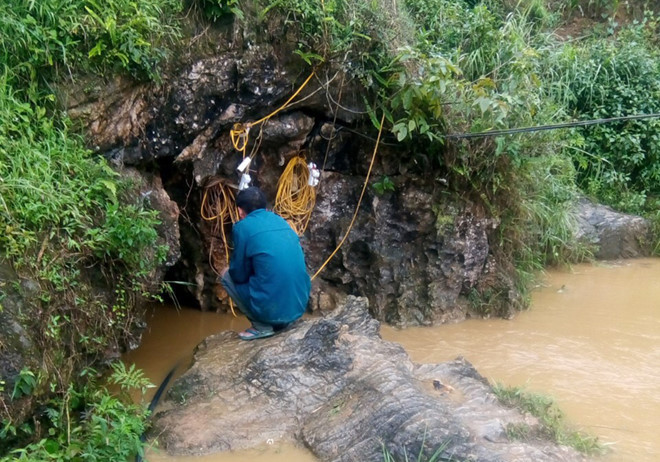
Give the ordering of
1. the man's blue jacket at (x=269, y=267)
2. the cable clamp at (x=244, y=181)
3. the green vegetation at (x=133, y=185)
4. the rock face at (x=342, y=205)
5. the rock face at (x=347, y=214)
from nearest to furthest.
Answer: the green vegetation at (x=133, y=185) < the man's blue jacket at (x=269, y=267) < the rock face at (x=342, y=205) < the rock face at (x=347, y=214) < the cable clamp at (x=244, y=181)

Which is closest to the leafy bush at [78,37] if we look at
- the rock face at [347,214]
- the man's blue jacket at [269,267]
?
the rock face at [347,214]

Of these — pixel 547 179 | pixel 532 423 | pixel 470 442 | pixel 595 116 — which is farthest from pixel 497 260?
pixel 595 116

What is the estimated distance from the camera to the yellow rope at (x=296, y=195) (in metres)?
6.05

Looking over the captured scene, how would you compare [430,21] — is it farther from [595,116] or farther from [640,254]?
[640,254]

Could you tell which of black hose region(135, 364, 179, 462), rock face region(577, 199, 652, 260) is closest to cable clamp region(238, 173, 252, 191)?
black hose region(135, 364, 179, 462)

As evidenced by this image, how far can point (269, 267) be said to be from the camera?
4.70 meters

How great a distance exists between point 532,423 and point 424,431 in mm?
729

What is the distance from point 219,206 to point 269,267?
1.40 m

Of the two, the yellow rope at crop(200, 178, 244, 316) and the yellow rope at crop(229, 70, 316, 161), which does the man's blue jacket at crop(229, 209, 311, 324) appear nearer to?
the yellow rope at crop(229, 70, 316, 161)

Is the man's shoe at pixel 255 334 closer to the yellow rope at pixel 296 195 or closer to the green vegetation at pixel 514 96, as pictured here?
the yellow rope at pixel 296 195

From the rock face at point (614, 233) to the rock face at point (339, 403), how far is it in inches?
188

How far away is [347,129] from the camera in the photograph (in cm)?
604

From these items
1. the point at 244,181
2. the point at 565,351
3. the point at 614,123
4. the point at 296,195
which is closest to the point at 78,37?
the point at 244,181

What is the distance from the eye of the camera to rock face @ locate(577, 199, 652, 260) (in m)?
8.48
